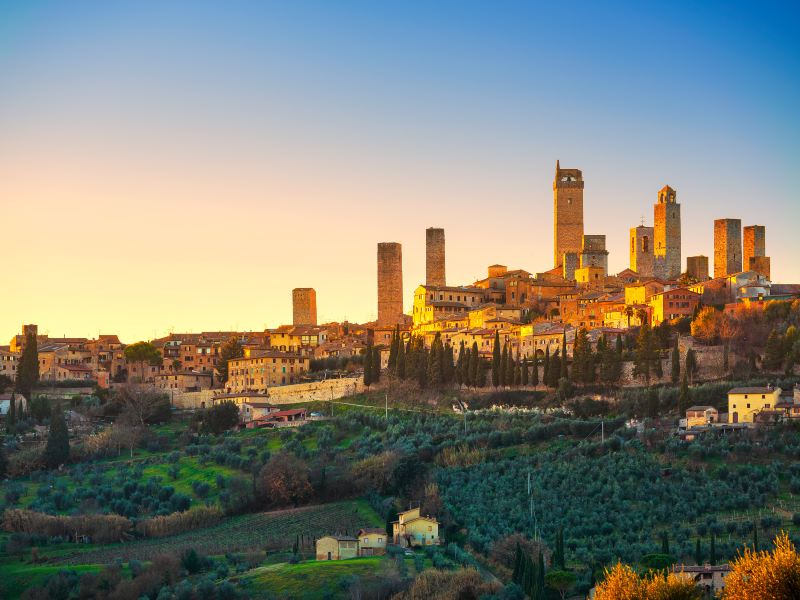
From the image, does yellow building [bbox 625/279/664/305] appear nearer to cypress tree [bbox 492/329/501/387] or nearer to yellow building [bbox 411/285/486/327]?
cypress tree [bbox 492/329/501/387]

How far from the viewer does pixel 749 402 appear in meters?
48.5

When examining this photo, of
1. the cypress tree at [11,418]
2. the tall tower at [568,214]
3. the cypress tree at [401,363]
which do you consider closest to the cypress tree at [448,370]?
the cypress tree at [401,363]

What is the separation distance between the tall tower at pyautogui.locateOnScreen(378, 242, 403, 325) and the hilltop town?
5.67 meters

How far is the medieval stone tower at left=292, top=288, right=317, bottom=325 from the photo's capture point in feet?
→ 293

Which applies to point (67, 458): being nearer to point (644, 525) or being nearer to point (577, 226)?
point (644, 525)

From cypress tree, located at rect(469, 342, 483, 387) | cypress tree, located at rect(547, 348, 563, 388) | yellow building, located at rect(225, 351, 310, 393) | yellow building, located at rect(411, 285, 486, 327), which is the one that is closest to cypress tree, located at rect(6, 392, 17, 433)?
yellow building, located at rect(225, 351, 310, 393)

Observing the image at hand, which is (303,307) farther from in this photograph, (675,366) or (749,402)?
(749,402)

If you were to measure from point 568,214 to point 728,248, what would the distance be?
44.3ft

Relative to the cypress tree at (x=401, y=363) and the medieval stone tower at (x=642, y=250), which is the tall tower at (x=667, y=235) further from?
the cypress tree at (x=401, y=363)

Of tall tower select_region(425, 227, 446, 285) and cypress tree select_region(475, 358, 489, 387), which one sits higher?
tall tower select_region(425, 227, 446, 285)

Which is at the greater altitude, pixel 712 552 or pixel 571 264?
pixel 571 264

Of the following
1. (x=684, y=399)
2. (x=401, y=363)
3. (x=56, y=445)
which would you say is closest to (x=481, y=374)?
(x=401, y=363)

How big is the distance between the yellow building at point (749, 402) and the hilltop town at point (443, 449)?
0.23 feet

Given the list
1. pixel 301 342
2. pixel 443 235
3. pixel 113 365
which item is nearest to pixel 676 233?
pixel 443 235
